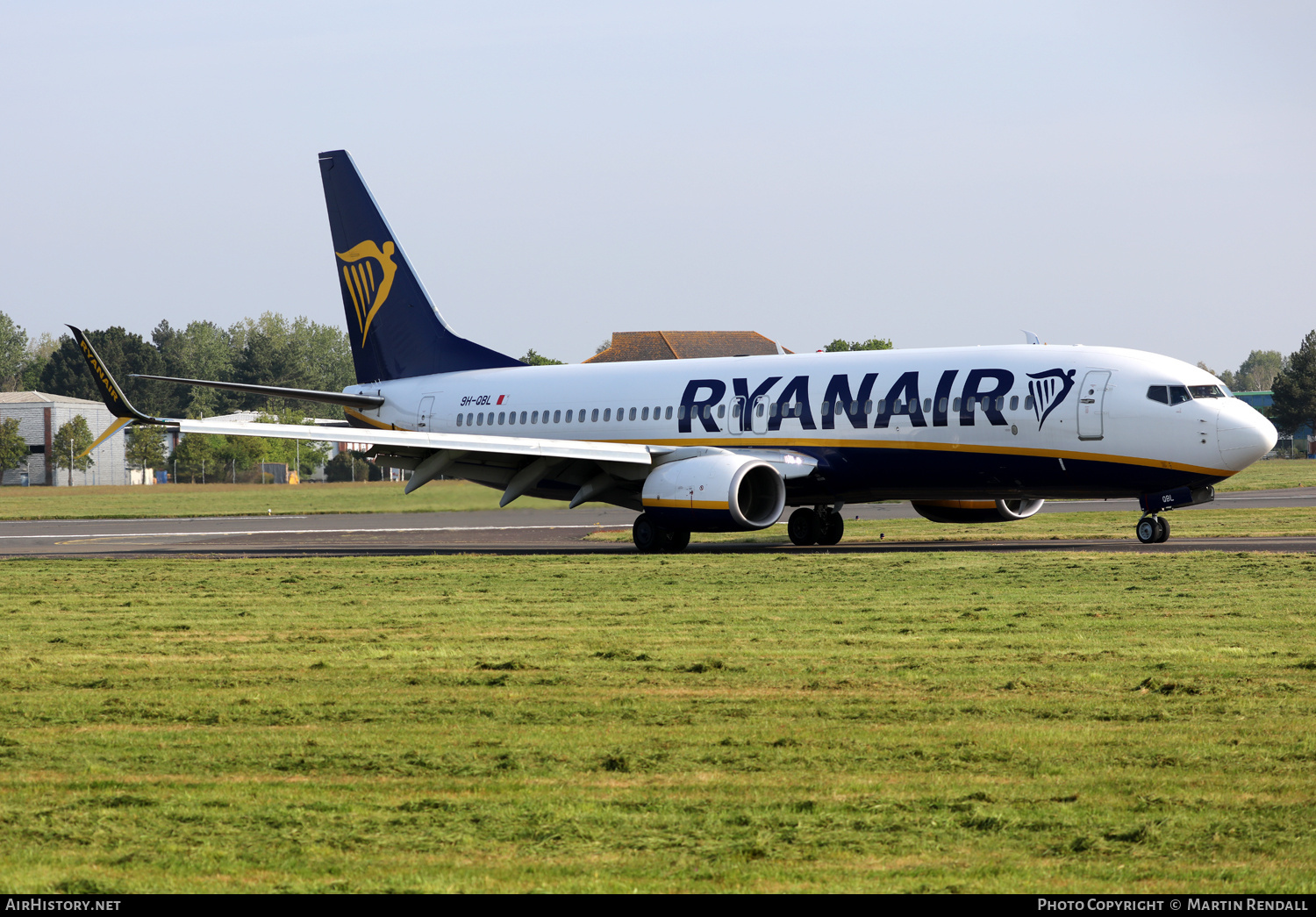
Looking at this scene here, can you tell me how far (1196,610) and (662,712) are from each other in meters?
7.82

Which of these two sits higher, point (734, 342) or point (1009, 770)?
point (734, 342)

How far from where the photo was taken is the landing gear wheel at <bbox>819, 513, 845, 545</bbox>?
2936 centimetres

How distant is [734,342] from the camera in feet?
389

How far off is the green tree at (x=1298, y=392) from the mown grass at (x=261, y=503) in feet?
248

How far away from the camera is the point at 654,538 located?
2739cm

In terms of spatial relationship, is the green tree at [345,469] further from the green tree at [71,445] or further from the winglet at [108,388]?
the winglet at [108,388]

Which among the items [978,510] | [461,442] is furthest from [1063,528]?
[461,442]

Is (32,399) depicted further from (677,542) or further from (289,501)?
(677,542)

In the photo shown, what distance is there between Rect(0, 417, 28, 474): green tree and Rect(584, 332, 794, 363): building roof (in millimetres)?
45834

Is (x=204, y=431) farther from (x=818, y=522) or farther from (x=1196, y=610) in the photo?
(x=1196, y=610)

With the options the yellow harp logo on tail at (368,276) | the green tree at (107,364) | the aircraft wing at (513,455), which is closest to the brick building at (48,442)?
the green tree at (107,364)

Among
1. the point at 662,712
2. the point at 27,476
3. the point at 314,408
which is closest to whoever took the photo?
the point at 662,712

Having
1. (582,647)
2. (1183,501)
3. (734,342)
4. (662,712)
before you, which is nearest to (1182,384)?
(1183,501)
